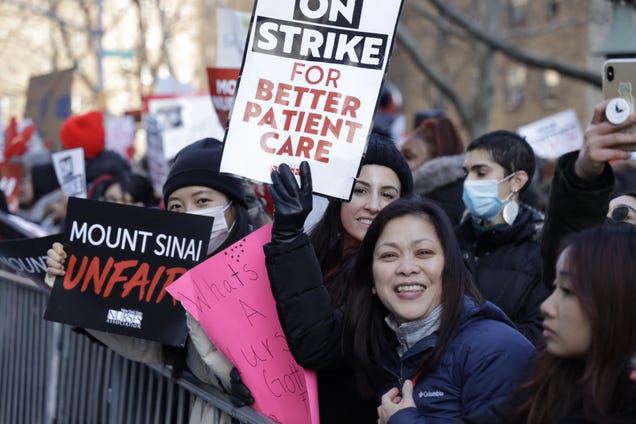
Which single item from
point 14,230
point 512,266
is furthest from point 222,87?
point 512,266

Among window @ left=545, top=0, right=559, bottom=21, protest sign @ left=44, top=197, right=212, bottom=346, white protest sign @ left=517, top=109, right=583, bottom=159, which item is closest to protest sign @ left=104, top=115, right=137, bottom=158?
white protest sign @ left=517, top=109, right=583, bottom=159

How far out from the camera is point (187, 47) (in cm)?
6469

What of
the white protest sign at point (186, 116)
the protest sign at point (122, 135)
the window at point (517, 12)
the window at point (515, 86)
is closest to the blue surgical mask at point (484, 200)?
the white protest sign at point (186, 116)

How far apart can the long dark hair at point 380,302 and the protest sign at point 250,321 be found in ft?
1.13

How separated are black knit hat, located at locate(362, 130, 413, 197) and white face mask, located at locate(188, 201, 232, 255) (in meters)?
0.75

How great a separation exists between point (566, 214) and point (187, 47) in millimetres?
62774

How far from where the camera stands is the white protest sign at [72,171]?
739 centimetres

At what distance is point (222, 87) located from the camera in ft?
23.3

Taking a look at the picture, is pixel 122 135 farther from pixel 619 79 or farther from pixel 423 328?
pixel 619 79

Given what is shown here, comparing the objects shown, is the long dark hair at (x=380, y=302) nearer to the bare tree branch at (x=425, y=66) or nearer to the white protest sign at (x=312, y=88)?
the white protest sign at (x=312, y=88)

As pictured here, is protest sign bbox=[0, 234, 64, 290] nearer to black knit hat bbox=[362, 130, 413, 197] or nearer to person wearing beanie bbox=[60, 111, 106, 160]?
black knit hat bbox=[362, 130, 413, 197]

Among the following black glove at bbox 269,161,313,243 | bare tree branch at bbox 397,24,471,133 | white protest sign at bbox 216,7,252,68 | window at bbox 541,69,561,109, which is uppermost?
window at bbox 541,69,561,109

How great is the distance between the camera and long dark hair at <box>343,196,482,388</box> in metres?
3.40

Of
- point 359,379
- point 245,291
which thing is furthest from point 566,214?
point 245,291
